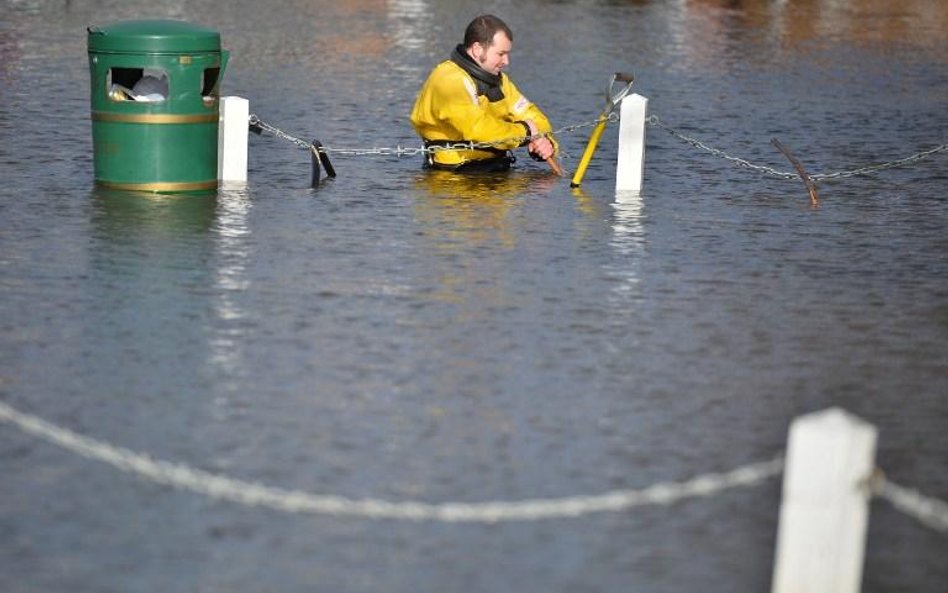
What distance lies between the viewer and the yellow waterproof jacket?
14219 mm

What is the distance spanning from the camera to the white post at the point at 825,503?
5141 mm

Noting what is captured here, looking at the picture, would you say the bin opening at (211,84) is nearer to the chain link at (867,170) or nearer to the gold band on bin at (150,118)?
the gold band on bin at (150,118)

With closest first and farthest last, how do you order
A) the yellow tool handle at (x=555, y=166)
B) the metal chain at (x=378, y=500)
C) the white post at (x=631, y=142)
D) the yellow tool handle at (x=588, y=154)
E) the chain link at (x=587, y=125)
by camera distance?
the metal chain at (x=378, y=500) < the white post at (x=631, y=142) < the chain link at (x=587, y=125) < the yellow tool handle at (x=588, y=154) < the yellow tool handle at (x=555, y=166)

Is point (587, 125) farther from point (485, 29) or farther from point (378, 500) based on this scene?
point (378, 500)

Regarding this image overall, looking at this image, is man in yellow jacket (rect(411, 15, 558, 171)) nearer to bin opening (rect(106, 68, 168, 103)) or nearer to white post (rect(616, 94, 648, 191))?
white post (rect(616, 94, 648, 191))

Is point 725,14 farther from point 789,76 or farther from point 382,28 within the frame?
point 789,76

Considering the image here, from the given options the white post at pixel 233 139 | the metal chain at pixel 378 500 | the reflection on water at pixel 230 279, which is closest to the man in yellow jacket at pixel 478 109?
the white post at pixel 233 139

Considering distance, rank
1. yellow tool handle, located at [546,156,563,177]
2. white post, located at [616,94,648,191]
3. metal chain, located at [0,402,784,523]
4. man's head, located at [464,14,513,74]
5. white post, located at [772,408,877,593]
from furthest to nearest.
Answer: yellow tool handle, located at [546,156,563,177] → man's head, located at [464,14,513,74] → white post, located at [616,94,648,191] → metal chain, located at [0,402,784,523] → white post, located at [772,408,877,593]

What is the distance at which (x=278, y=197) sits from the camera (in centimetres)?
1354

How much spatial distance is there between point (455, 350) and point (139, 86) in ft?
15.6

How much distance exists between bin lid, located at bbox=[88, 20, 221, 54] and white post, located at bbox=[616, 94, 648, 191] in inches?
107

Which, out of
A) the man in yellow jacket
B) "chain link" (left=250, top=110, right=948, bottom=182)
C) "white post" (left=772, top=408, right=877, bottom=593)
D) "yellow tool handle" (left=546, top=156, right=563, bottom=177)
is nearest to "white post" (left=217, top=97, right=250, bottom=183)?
"chain link" (left=250, top=110, right=948, bottom=182)

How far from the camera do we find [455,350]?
908 centimetres

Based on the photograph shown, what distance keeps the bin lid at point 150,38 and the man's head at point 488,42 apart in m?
1.99
